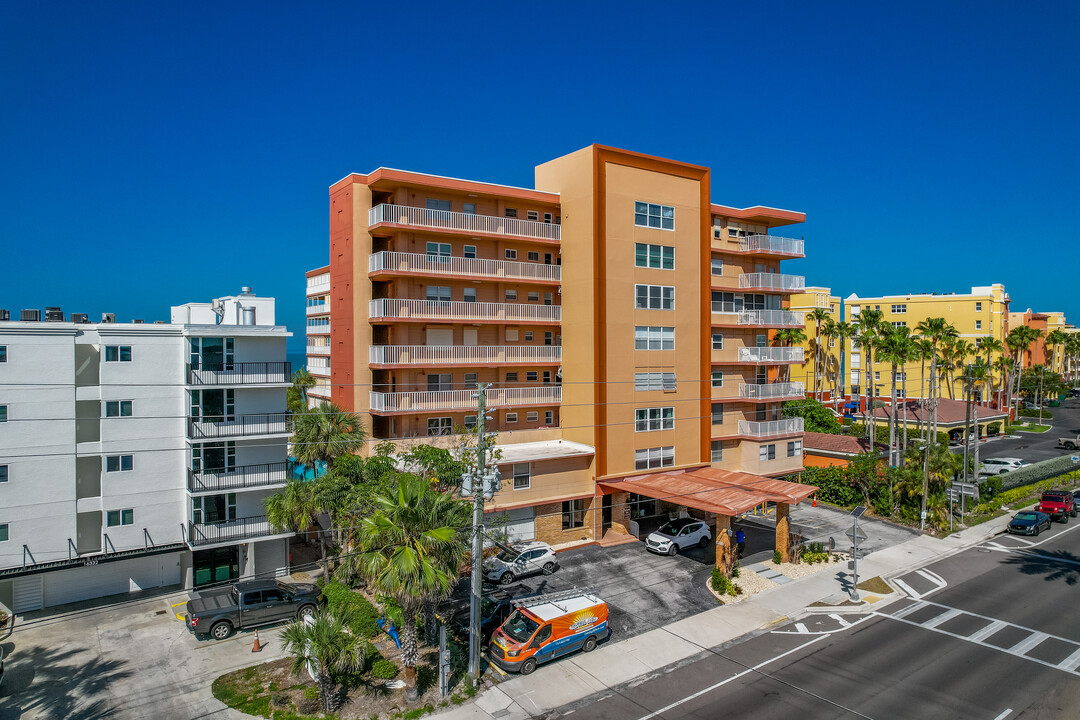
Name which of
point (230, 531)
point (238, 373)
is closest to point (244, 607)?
point (230, 531)

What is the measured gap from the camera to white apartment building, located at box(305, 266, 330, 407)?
4263cm

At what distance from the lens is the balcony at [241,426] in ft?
94.5

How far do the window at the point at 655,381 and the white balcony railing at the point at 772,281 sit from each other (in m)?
9.26

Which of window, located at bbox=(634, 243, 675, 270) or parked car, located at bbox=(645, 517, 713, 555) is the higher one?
window, located at bbox=(634, 243, 675, 270)

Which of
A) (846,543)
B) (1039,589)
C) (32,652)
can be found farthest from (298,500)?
(1039,589)

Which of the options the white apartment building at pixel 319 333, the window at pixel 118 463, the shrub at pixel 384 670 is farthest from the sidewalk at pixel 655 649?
the white apartment building at pixel 319 333

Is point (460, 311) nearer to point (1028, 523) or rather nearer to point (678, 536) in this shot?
point (678, 536)

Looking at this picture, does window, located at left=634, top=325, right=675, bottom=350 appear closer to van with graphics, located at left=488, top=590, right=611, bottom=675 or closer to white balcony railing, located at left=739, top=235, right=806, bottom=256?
white balcony railing, located at left=739, top=235, right=806, bottom=256

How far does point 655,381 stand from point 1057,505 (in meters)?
27.7

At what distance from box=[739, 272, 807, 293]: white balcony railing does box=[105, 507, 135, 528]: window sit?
119 feet

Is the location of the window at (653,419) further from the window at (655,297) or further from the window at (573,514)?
the window at (655,297)

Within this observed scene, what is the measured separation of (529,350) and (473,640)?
64.1ft

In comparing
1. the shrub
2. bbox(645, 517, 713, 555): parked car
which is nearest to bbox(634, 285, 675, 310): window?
bbox(645, 517, 713, 555): parked car

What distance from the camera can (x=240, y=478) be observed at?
29.5 m
